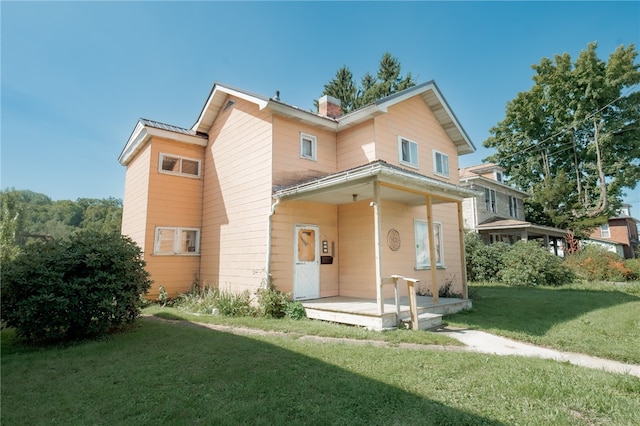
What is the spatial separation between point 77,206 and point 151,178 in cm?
7904

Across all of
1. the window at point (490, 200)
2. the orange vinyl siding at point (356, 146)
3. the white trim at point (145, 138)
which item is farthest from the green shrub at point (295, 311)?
the window at point (490, 200)

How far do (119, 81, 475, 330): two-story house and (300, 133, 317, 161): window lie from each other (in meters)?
0.05

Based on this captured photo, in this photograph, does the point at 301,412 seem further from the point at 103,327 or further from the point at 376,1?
the point at 376,1

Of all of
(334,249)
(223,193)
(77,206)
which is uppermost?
(77,206)

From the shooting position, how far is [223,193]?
1216 centimetres

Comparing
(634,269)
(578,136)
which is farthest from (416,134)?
(578,136)

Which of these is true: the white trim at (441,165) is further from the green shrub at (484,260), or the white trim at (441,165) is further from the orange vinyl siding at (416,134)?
the green shrub at (484,260)

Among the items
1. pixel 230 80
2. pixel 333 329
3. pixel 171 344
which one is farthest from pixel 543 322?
pixel 230 80

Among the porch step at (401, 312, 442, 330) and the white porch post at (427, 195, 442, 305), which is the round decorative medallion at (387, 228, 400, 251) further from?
the porch step at (401, 312, 442, 330)

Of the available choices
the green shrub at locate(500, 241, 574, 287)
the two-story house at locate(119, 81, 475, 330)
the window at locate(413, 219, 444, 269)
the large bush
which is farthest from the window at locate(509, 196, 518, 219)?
the large bush

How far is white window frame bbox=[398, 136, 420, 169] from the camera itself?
1164 cm

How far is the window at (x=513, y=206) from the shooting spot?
2810 centimetres

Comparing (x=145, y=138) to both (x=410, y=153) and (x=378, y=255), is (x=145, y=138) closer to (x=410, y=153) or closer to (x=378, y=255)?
(x=410, y=153)

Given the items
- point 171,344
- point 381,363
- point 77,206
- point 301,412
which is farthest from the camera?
point 77,206
